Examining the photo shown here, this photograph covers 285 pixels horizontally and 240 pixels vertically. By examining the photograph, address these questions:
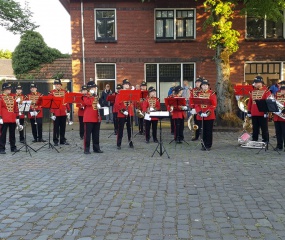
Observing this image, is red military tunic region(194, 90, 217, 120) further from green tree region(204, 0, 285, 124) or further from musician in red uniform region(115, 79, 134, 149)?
green tree region(204, 0, 285, 124)

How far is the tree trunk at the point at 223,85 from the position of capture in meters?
16.7

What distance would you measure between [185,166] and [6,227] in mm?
5034

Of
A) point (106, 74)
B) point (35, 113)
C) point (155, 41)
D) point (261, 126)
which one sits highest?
point (155, 41)

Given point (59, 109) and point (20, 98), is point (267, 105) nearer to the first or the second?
point (59, 109)

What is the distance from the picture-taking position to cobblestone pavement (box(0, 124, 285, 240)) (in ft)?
16.5

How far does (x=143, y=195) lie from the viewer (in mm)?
6664

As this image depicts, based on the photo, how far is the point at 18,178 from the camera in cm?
811

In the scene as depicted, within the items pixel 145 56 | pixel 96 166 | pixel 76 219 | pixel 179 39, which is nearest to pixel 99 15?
pixel 145 56

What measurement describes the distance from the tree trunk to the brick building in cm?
443

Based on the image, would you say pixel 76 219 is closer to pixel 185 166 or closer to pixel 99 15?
pixel 185 166

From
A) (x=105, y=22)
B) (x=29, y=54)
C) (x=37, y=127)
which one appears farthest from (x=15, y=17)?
(x=37, y=127)

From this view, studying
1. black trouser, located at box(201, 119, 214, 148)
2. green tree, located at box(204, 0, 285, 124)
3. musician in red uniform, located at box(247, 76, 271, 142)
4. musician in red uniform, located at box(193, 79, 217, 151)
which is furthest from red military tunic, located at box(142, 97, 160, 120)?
green tree, located at box(204, 0, 285, 124)

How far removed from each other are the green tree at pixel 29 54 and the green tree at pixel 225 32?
523 inches

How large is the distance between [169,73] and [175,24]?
2.91m
